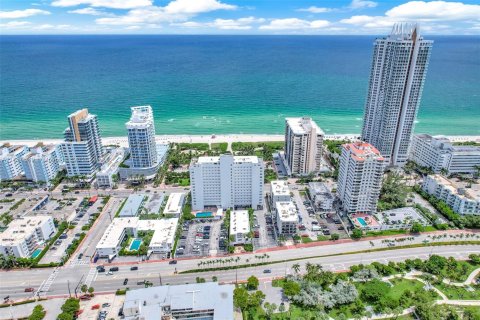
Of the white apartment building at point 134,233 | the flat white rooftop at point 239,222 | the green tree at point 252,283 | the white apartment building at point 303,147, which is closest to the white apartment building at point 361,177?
the white apartment building at point 303,147

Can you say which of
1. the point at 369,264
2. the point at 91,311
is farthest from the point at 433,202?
the point at 91,311

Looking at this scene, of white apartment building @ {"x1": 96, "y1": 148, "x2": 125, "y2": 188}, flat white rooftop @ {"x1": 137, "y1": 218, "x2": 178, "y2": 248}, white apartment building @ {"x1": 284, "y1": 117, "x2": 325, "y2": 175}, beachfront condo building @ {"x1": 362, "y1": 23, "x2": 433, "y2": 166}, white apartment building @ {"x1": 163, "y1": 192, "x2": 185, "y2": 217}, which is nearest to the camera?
flat white rooftop @ {"x1": 137, "y1": 218, "x2": 178, "y2": 248}

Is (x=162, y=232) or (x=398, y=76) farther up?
(x=398, y=76)

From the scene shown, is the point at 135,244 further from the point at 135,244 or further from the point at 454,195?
the point at 454,195

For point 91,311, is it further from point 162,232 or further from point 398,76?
point 398,76

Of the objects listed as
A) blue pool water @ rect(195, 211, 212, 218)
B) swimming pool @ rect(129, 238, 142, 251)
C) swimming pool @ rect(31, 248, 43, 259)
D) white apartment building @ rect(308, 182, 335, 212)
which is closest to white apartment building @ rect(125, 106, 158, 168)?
blue pool water @ rect(195, 211, 212, 218)

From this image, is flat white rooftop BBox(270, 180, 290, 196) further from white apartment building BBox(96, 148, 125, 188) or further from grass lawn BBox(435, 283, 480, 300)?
white apartment building BBox(96, 148, 125, 188)
